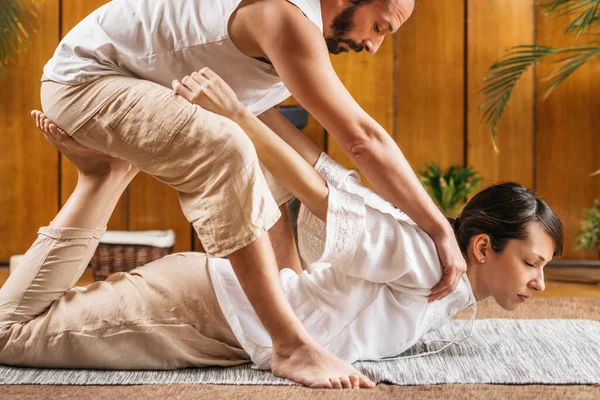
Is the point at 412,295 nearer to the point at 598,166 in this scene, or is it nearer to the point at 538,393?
A: the point at 538,393

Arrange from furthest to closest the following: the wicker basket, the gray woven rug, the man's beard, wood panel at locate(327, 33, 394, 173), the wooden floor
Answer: wood panel at locate(327, 33, 394, 173)
the wicker basket
the wooden floor
the man's beard
the gray woven rug

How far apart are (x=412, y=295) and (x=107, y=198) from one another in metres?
0.78

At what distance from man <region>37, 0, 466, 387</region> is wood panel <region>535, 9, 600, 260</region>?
2.73 m

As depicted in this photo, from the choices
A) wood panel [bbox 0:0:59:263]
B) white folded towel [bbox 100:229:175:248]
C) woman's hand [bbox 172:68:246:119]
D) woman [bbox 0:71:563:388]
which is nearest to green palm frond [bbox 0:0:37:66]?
wood panel [bbox 0:0:59:263]

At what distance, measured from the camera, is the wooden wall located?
4.31 meters

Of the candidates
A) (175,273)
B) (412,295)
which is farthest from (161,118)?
(412,295)

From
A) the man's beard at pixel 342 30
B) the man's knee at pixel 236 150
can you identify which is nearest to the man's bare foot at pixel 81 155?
the man's knee at pixel 236 150

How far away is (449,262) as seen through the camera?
1.68 metres

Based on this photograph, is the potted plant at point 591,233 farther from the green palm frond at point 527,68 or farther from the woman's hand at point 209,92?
the woman's hand at point 209,92

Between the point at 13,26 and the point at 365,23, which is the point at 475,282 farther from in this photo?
the point at 13,26

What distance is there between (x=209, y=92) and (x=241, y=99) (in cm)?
23

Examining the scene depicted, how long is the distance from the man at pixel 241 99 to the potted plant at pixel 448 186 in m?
2.30

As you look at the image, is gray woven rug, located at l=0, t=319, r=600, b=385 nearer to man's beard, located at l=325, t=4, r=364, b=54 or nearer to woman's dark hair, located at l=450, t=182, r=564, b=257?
woman's dark hair, located at l=450, t=182, r=564, b=257

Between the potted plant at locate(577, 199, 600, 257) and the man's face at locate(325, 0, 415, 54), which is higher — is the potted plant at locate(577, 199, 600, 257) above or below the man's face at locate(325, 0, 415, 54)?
below
